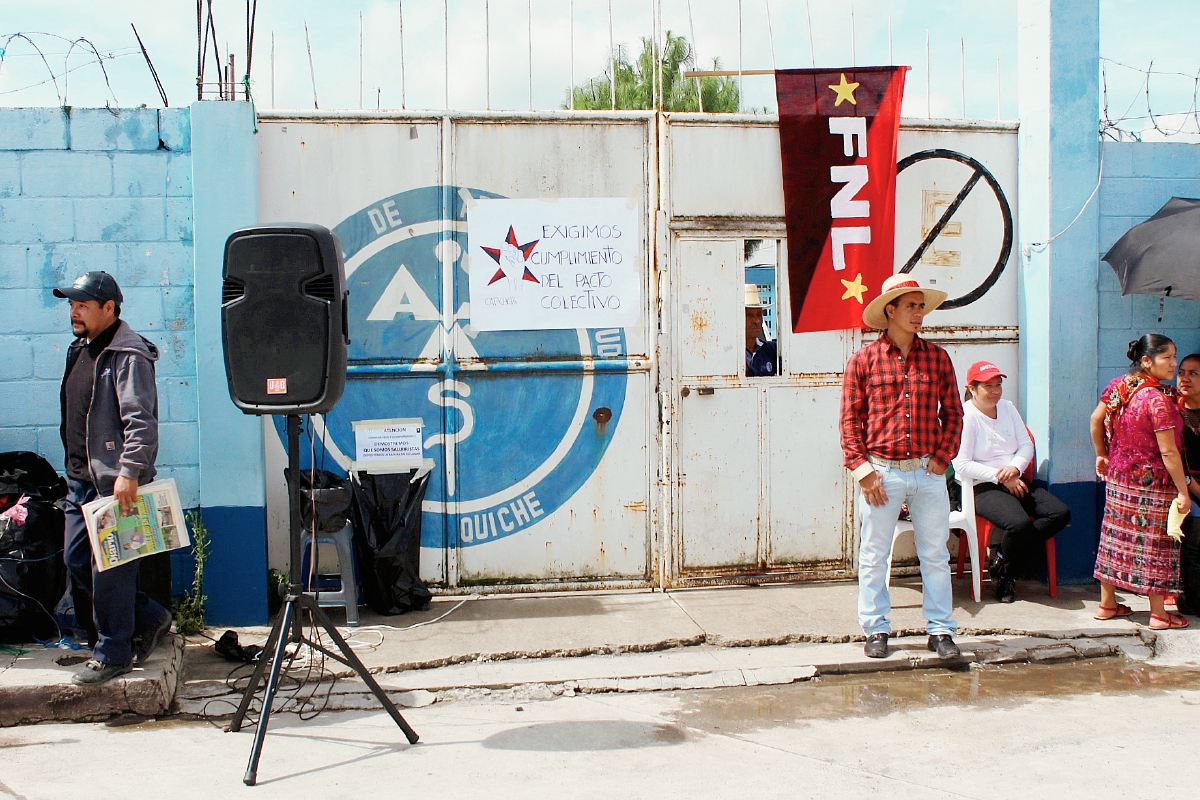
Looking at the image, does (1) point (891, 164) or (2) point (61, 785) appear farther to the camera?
(1) point (891, 164)

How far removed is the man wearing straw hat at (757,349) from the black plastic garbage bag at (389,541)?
2.23 m

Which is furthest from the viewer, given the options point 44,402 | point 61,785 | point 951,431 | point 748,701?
point 44,402

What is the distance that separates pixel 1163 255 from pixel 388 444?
15.5 ft

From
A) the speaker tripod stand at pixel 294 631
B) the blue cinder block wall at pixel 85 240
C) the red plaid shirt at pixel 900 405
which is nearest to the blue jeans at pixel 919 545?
the red plaid shirt at pixel 900 405

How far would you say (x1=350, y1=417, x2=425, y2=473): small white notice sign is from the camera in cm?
581

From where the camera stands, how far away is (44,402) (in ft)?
17.3

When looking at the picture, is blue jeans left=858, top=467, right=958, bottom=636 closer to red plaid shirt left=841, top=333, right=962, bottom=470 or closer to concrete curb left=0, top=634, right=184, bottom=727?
red plaid shirt left=841, top=333, right=962, bottom=470

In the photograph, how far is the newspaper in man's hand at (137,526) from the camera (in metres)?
4.19

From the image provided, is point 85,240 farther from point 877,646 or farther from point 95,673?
point 877,646

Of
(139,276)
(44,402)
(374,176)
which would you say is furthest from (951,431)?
(44,402)

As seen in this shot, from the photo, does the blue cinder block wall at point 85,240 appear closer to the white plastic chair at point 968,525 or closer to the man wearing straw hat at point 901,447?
the man wearing straw hat at point 901,447

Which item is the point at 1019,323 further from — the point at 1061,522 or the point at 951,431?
the point at 951,431

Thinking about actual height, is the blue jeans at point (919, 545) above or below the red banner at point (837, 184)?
below

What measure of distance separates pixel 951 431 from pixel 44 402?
4840 mm
